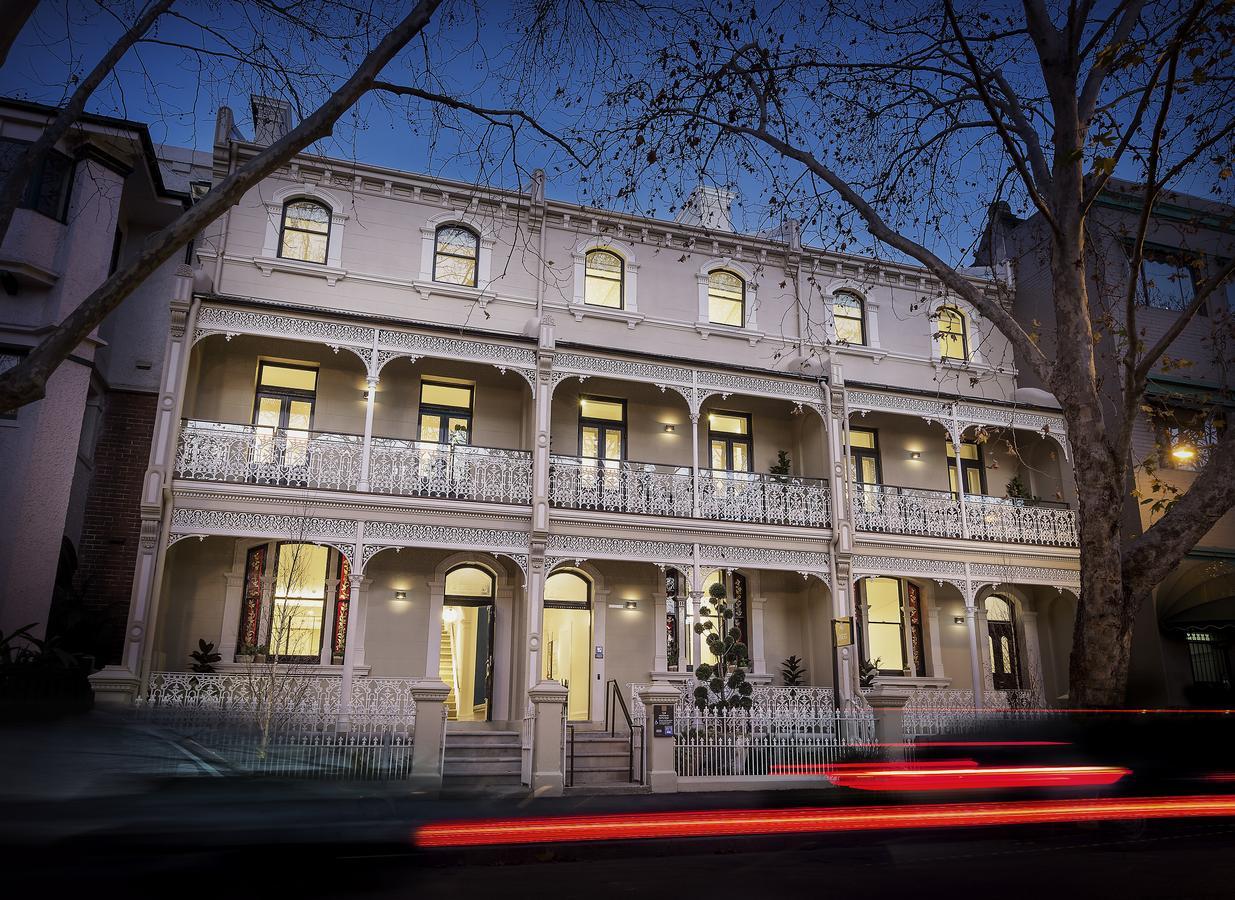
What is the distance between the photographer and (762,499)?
16.8m

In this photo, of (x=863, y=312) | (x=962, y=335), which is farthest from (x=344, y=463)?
(x=962, y=335)

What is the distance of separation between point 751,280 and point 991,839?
13.3 metres

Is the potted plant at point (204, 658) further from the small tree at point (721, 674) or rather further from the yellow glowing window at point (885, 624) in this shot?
the yellow glowing window at point (885, 624)

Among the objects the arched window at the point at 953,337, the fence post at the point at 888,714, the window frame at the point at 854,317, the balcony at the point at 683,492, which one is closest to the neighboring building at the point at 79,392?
the balcony at the point at 683,492

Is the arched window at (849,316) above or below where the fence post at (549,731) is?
above

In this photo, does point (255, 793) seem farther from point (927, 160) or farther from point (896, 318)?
point (896, 318)

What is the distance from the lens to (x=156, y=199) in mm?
16547

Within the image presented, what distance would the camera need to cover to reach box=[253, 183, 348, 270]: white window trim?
16.3 m

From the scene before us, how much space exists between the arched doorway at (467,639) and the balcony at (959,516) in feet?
23.9

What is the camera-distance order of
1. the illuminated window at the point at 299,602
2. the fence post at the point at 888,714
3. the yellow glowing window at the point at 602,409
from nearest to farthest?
1. the fence post at the point at 888,714
2. the illuminated window at the point at 299,602
3. the yellow glowing window at the point at 602,409

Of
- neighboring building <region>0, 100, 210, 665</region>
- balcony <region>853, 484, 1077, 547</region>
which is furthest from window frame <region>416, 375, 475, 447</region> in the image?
balcony <region>853, 484, 1077, 547</region>

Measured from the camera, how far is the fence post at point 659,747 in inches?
483

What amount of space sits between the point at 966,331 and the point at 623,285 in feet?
27.7

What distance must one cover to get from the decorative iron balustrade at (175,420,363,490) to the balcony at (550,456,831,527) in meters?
3.53
